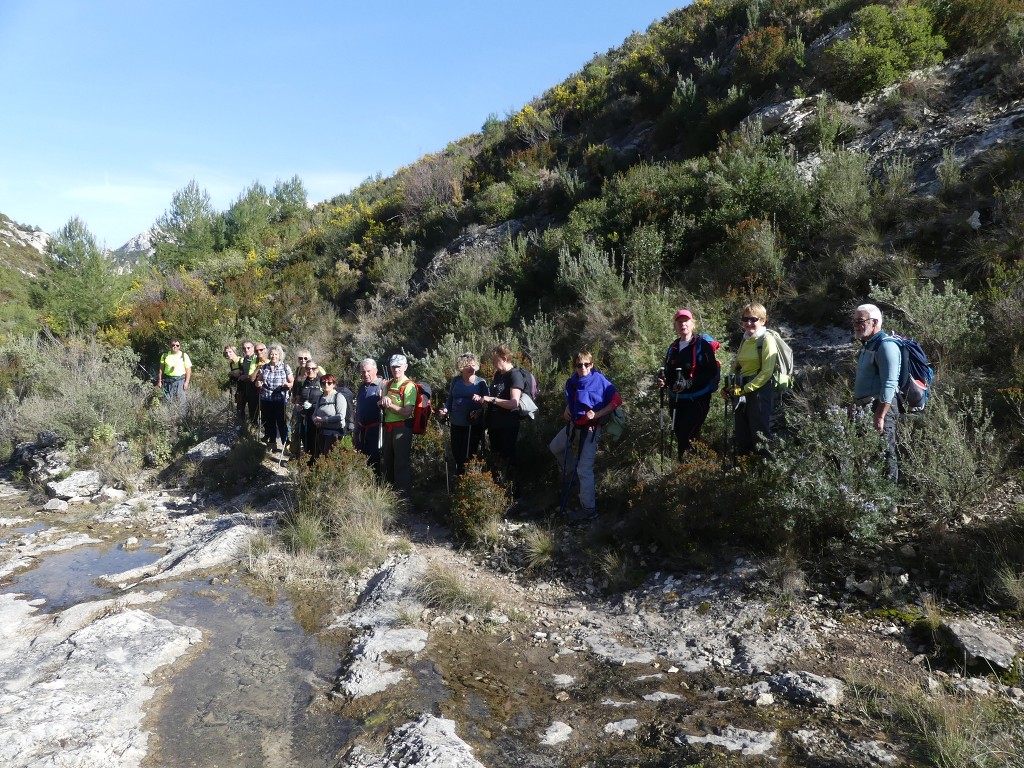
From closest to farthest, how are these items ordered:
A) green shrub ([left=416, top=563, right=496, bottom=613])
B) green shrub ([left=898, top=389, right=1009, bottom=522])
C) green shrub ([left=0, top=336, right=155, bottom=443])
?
green shrub ([left=898, top=389, right=1009, bottom=522]) < green shrub ([left=416, top=563, right=496, bottom=613]) < green shrub ([left=0, top=336, right=155, bottom=443])

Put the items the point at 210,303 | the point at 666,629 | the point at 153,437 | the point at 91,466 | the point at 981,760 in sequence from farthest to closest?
1. the point at 210,303
2. the point at 153,437
3. the point at 91,466
4. the point at 666,629
5. the point at 981,760

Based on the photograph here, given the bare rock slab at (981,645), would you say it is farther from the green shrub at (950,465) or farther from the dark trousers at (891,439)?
the dark trousers at (891,439)

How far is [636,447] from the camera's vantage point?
658 cm

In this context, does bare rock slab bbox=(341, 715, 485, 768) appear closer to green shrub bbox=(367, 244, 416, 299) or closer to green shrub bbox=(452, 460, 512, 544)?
green shrub bbox=(452, 460, 512, 544)

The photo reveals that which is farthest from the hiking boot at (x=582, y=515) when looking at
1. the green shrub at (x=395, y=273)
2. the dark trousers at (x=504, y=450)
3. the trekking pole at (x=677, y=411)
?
the green shrub at (x=395, y=273)

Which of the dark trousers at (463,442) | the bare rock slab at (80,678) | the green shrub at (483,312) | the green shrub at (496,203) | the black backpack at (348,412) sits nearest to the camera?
the bare rock slab at (80,678)

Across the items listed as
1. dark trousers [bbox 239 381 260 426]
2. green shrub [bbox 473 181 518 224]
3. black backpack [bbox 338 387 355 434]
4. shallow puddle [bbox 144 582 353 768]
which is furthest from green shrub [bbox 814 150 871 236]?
dark trousers [bbox 239 381 260 426]

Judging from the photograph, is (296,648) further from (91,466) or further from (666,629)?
(91,466)

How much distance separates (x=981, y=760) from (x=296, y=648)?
4.00 meters

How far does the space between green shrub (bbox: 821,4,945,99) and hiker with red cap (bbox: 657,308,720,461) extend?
733cm

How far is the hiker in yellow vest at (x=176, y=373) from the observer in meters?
11.7

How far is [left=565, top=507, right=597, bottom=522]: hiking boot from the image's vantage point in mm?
6203

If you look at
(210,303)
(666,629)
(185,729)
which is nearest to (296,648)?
(185,729)

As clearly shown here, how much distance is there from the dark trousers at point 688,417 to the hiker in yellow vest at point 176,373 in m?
9.33
